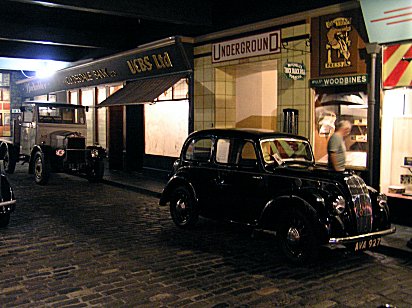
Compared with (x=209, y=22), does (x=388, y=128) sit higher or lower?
lower

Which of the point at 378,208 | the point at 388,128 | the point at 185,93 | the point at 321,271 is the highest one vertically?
the point at 185,93

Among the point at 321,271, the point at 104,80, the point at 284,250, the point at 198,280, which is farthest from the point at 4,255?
the point at 104,80

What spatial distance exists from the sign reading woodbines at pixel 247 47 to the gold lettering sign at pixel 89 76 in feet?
18.9

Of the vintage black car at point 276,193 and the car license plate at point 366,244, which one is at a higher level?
the vintage black car at point 276,193

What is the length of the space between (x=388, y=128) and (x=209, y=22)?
5.67 metres

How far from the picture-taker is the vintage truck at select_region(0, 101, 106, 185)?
554 inches

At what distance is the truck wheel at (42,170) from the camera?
13641 millimetres

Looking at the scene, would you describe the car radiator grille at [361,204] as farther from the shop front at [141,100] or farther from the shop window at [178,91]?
the shop window at [178,91]

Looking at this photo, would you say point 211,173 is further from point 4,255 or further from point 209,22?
point 209,22

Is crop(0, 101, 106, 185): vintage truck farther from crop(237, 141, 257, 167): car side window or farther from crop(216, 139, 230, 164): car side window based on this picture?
crop(237, 141, 257, 167): car side window

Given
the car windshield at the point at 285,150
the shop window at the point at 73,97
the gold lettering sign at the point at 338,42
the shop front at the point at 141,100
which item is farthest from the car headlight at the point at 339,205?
the shop window at the point at 73,97

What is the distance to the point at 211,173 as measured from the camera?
25.7 feet

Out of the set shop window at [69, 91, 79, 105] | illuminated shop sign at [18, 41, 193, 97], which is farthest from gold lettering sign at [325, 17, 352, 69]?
shop window at [69, 91, 79, 105]

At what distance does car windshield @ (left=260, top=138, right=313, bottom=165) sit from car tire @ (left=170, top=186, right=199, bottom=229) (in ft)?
5.30
